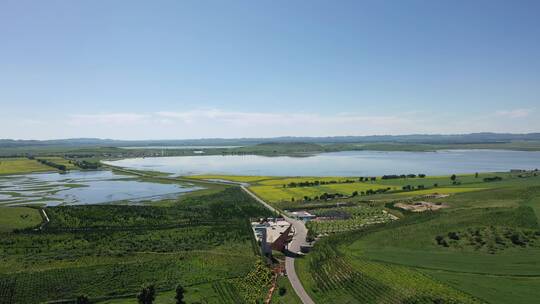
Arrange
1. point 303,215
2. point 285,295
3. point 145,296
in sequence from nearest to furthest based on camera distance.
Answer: point 145,296 → point 285,295 → point 303,215

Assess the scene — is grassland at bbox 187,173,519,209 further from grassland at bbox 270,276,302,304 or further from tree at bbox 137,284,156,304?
tree at bbox 137,284,156,304

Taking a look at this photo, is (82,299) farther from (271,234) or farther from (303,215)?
(303,215)

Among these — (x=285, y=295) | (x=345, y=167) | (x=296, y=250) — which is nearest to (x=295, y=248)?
(x=296, y=250)

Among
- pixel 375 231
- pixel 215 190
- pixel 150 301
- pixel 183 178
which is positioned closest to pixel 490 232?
pixel 375 231

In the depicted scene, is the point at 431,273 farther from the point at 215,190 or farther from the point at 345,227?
the point at 215,190

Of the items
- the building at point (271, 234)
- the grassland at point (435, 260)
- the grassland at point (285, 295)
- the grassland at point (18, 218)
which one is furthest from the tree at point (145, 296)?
the grassland at point (18, 218)

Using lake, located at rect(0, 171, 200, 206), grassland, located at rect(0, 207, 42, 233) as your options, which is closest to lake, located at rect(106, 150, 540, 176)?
lake, located at rect(0, 171, 200, 206)
